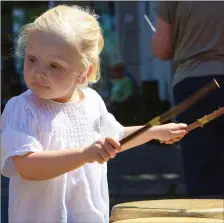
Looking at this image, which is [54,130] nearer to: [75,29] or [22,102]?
[22,102]

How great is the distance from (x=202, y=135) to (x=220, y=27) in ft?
1.49

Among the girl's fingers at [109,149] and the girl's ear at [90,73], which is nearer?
the girl's fingers at [109,149]

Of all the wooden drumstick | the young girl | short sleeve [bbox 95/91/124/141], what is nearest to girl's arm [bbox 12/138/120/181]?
the young girl

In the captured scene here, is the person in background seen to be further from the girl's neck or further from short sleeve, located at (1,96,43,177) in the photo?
short sleeve, located at (1,96,43,177)

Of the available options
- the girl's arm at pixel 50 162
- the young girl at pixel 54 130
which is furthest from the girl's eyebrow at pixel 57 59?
the girl's arm at pixel 50 162

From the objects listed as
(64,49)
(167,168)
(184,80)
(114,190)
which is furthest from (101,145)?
(167,168)

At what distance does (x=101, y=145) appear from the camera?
208 cm

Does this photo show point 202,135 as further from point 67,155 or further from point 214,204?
point 67,155

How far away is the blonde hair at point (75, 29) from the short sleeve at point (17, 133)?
0.20 meters

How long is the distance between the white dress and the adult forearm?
26mm

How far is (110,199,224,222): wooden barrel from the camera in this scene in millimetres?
2190

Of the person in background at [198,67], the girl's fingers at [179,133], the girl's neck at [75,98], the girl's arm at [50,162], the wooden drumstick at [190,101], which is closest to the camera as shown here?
the wooden drumstick at [190,101]

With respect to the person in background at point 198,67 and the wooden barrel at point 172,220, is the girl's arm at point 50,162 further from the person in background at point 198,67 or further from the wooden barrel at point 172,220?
the person in background at point 198,67

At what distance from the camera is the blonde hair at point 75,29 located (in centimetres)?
224
